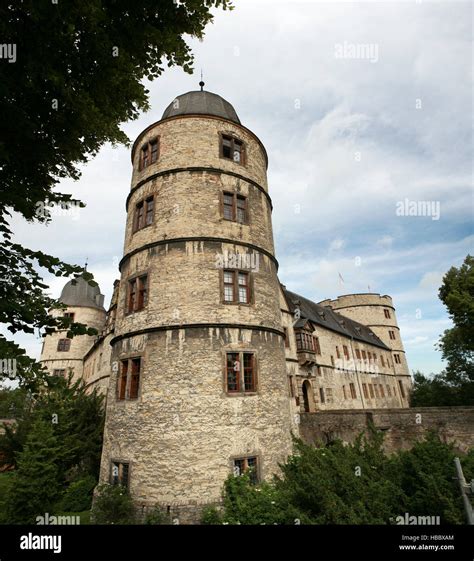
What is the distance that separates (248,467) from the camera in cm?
1110

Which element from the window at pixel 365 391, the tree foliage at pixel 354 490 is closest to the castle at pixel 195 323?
the tree foliage at pixel 354 490

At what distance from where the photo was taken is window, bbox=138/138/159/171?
50.9 feet

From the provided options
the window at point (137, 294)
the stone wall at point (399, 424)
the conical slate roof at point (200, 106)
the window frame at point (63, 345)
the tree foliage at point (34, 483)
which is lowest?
the tree foliage at point (34, 483)

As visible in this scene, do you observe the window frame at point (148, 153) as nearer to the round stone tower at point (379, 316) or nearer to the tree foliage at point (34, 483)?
the tree foliage at point (34, 483)

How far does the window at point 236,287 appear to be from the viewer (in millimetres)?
12977

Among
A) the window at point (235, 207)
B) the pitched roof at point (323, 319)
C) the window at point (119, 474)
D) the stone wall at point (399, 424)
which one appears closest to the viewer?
the window at point (119, 474)

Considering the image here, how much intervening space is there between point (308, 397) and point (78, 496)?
1628 centimetres

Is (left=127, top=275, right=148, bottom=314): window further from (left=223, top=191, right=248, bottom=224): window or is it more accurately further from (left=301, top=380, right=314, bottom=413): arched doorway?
(left=301, top=380, right=314, bottom=413): arched doorway

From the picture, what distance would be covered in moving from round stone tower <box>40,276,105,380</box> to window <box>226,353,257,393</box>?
30.0 m

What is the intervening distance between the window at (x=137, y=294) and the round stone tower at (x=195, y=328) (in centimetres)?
5

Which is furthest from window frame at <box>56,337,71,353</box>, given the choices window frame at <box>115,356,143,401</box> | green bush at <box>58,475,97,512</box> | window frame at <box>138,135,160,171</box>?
window frame at <box>138,135,160,171</box>

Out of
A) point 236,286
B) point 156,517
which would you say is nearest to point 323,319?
point 236,286
